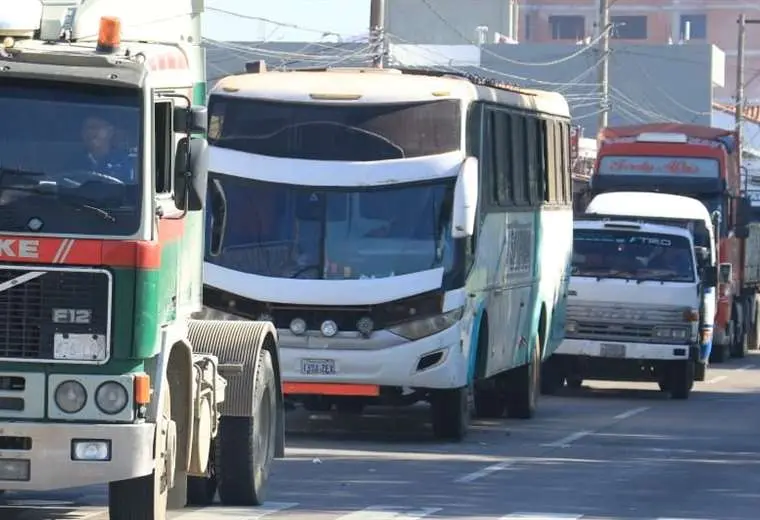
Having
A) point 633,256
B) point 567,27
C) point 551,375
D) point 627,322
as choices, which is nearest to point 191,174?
point 627,322

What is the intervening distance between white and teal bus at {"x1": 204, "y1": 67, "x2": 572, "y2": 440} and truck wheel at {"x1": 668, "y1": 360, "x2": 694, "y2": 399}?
26.6 feet

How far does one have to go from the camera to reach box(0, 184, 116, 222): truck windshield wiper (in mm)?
10562

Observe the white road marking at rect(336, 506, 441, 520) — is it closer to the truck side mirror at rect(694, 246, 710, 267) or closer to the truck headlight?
the truck headlight

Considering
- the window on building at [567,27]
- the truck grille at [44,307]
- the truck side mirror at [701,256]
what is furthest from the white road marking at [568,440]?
the window on building at [567,27]

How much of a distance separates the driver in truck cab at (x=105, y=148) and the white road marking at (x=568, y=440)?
9743mm

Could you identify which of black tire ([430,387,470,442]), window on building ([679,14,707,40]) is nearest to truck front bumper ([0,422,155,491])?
black tire ([430,387,470,442])

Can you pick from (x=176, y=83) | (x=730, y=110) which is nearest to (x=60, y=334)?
(x=176, y=83)

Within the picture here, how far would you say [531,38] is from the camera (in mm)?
114688

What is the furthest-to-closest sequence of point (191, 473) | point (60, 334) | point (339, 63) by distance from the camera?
point (339, 63) → point (191, 473) → point (60, 334)

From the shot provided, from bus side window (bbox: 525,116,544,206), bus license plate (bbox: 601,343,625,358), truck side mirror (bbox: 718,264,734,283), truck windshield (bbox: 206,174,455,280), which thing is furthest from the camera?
truck side mirror (bbox: 718,264,734,283)

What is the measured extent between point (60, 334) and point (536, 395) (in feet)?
46.1

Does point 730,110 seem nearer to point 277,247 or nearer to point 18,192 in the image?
point 277,247

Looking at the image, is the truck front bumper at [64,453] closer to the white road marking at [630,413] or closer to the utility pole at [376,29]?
the white road marking at [630,413]

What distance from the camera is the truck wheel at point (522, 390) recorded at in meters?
23.3
